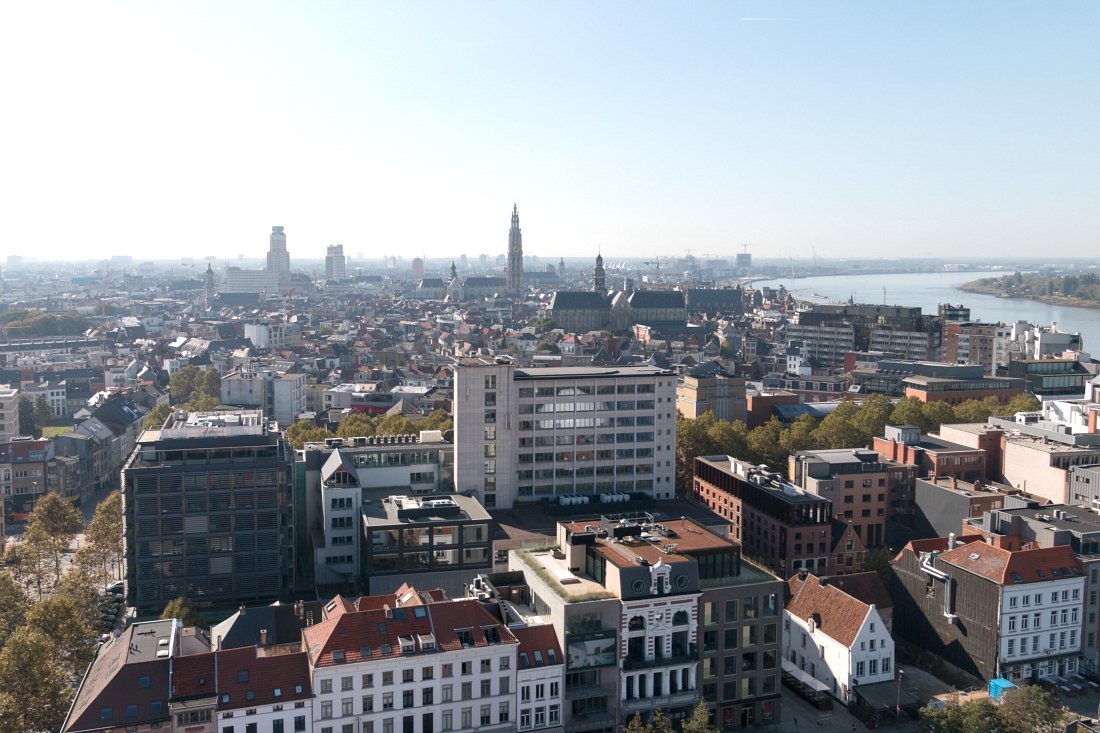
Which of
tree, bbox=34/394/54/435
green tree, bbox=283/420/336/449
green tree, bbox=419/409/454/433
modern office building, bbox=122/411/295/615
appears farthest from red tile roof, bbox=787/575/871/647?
tree, bbox=34/394/54/435

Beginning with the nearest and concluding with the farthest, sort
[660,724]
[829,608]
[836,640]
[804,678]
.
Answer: [660,724] → [836,640] → [804,678] → [829,608]

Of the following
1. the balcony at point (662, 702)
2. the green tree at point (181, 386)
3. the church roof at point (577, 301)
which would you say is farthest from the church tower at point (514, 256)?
the balcony at point (662, 702)

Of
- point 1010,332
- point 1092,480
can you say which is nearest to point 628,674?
point 1092,480

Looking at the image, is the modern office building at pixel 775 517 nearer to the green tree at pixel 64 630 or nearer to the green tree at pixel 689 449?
the green tree at pixel 689 449

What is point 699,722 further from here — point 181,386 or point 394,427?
point 181,386

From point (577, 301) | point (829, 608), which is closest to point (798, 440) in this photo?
point (829, 608)

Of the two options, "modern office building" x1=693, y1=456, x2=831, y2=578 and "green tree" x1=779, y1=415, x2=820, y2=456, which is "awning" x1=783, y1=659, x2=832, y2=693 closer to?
"modern office building" x1=693, y1=456, x2=831, y2=578

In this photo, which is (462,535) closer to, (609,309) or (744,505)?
(744,505)
